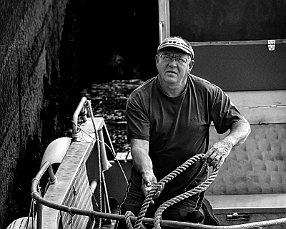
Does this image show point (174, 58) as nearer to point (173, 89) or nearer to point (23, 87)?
point (173, 89)

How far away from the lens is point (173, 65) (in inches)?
210

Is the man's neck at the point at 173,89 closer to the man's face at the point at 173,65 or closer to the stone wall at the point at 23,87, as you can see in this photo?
the man's face at the point at 173,65

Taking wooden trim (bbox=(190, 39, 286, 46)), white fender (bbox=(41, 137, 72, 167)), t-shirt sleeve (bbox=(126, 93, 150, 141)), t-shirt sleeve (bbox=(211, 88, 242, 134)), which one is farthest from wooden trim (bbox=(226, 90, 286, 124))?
t-shirt sleeve (bbox=(126, 93, 150, 141))

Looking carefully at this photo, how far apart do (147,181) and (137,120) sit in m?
0.52

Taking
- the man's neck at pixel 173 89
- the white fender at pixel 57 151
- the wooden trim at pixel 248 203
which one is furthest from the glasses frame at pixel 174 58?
the wooden trim at pixel 248 203

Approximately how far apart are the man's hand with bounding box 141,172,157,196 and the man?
0.23m

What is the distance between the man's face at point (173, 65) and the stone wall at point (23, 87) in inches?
206

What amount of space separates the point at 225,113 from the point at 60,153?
1644mm

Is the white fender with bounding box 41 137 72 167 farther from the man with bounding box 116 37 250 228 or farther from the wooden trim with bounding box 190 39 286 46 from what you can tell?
the wooden trim with bounding box 190 39 286 46

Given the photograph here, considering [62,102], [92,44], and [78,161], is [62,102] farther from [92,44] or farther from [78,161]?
[78,161]

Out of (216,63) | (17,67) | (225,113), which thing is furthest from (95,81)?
(225,113)

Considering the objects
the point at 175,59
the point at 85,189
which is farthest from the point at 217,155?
the point at 85,189

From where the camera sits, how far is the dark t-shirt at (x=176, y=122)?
540 centimetres

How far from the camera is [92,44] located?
16391mm
